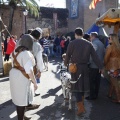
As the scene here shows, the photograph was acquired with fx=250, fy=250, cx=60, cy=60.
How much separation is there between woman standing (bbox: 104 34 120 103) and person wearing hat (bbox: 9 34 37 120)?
2506 millimetres

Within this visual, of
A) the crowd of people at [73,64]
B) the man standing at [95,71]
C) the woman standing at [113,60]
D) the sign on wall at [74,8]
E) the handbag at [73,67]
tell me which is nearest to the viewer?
the crowd of people at [73,64]

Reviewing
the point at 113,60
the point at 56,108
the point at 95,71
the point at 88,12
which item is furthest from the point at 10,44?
the point at 88,12

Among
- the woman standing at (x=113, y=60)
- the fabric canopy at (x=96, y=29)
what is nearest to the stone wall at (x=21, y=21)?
the fabric canopy at (x=96, y=29)

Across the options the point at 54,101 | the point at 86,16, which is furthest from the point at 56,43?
the point at 54,101

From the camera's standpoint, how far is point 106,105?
621 centimetres

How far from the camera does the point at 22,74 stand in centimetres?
428

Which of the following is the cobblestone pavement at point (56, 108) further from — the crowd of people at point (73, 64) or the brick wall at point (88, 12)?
the brick wall at point (88, 12)

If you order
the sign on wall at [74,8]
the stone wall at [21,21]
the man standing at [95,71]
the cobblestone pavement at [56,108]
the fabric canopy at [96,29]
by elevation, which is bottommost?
the cobblestone pavement at [56,108]

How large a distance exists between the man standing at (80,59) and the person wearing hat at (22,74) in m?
1.26

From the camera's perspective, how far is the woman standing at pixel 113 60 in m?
6.19

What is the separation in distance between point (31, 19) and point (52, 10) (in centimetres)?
265

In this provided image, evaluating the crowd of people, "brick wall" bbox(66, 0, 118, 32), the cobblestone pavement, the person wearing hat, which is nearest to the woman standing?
the crowd of people

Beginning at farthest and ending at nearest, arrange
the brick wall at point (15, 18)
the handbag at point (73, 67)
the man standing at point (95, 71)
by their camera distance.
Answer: the brick wall at point (15, 18) < the man standing at point (95, 71) < the handbag at point (73, 67)

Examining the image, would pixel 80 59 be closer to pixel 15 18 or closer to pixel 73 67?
pixel 73 67
